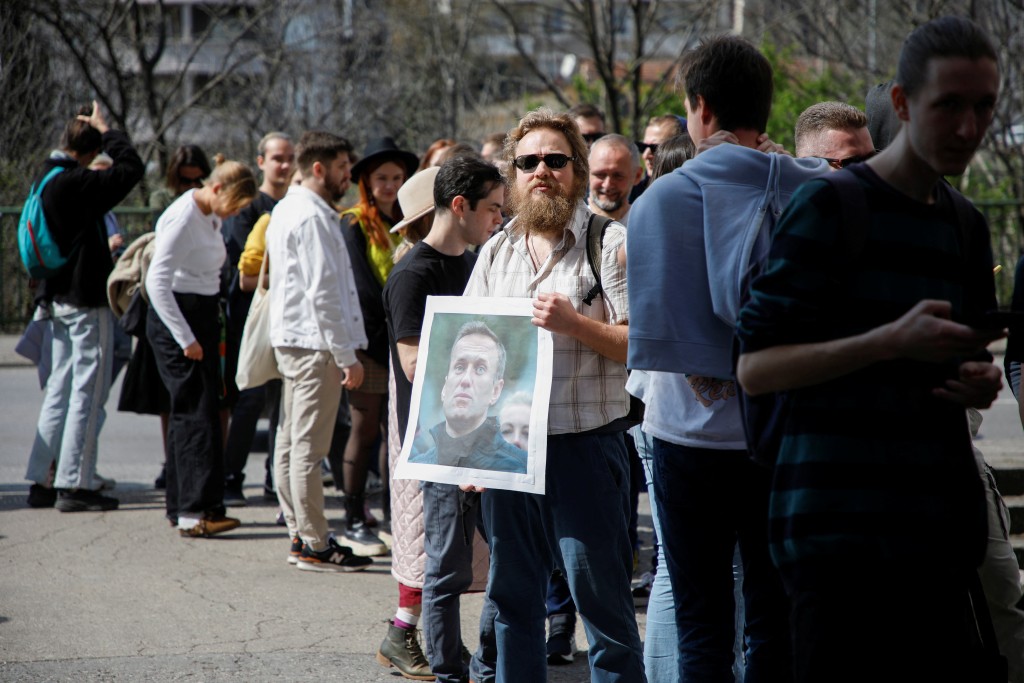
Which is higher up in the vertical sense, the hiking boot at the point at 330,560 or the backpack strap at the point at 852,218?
the backpack strap at the point at 852,218

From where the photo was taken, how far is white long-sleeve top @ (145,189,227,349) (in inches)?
256

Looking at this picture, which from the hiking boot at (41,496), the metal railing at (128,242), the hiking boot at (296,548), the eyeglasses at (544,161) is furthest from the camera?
the metal railing at (128,242)

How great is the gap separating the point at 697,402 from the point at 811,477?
800 millimetres

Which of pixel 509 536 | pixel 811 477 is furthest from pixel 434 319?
pixel 811 477

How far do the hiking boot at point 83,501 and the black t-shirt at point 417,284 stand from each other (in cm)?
359

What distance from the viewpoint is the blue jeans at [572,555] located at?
130 inches

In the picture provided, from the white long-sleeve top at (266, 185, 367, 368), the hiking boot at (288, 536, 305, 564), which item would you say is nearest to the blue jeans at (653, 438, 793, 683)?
the white long-sleeve top at (266, 185, 367, 368)

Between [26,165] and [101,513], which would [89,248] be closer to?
[101,513]

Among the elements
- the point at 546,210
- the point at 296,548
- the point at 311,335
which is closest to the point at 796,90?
the point at 311,335

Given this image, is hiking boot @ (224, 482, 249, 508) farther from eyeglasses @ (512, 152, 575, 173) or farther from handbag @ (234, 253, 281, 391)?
eyeglasses @ (512, 152, 575, 173)

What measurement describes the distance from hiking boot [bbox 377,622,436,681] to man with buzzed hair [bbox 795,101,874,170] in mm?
2414

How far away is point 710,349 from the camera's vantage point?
9.14 feet

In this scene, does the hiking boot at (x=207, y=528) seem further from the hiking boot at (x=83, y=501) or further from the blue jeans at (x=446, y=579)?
the blue jeans at (x=446, y=579)

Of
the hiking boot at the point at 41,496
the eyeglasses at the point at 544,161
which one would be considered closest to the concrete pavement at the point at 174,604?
the hiking boot at the point at 41,496
